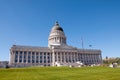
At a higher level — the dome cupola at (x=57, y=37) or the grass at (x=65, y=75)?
the dome cupola at (x=57, y=37)

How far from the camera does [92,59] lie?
138 metres

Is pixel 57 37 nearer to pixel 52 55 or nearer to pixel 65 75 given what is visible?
pixel 52 55

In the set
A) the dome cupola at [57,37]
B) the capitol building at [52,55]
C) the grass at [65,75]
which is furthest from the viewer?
the dome cupola at [57,37]

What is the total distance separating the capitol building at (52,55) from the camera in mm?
108662

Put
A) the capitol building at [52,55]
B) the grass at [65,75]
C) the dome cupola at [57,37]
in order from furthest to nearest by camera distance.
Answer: the dome cupola at [57,37], the capitol building at [52,55], the grass at [65,75]

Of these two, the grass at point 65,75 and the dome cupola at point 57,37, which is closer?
the grass at point 65,75

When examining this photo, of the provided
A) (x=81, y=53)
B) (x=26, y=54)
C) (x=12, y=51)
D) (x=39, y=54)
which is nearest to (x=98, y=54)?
(x=81, y=53)

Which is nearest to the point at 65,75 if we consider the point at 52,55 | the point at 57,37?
the point at 52,55

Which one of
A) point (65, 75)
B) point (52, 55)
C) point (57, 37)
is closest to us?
point (65, 75)

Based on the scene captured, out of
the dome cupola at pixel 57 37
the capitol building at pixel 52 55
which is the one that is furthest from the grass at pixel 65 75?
the dome cupola at pixel 57 37

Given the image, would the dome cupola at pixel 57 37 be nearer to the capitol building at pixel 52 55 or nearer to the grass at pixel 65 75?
the capitol building at pixel 52 55

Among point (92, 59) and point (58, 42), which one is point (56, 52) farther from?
point (92, 59)

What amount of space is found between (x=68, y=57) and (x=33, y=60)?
33.2 m

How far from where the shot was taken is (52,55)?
12056cm
